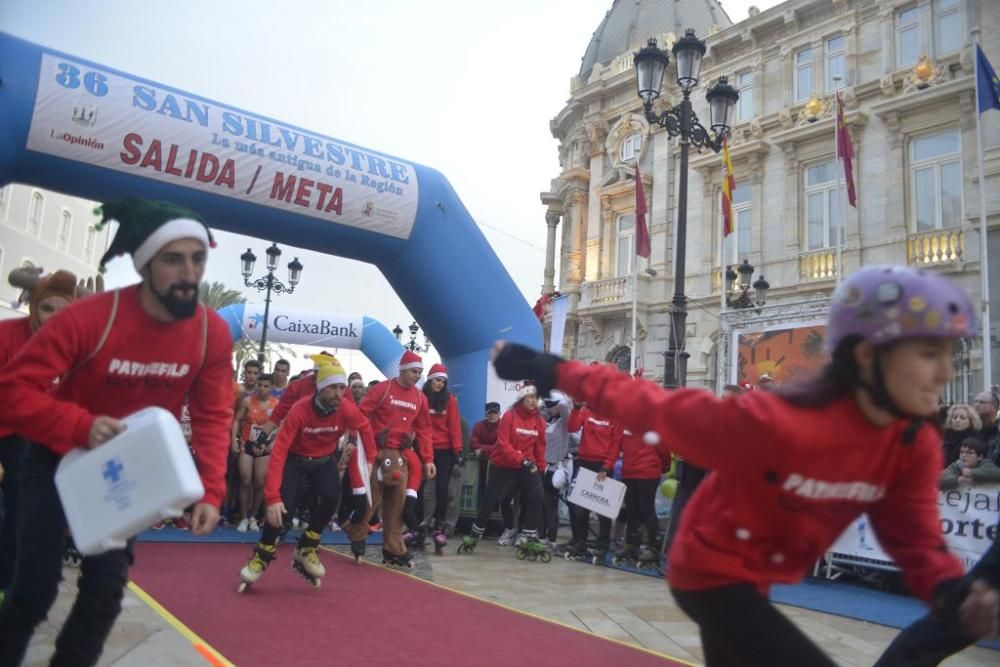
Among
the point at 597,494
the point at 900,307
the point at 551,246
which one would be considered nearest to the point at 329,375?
the point at 597,494

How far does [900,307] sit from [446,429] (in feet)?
27.3

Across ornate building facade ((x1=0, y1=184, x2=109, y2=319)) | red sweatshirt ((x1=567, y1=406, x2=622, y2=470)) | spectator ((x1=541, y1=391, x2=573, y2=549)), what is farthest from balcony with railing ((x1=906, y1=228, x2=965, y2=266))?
ornate building facade ((x1=0, y1=184, x2=109, y2=319))

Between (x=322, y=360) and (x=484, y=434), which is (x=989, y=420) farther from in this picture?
(x=322, y=360)

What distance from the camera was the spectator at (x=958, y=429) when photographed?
7730 mm

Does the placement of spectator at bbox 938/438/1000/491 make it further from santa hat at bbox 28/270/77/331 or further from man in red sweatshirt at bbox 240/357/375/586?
santa hat at bbox 28/270/77/331

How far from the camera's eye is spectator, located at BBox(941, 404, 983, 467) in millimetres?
7730

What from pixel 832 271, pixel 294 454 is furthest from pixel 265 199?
pixel 832 271

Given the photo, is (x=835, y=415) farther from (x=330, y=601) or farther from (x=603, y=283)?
(x=603, y=283)

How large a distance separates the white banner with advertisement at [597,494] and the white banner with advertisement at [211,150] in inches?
182

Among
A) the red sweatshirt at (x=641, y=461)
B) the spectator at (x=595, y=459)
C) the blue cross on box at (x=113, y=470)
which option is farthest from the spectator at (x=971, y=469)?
the blue cross on box at (x=113, y=470)

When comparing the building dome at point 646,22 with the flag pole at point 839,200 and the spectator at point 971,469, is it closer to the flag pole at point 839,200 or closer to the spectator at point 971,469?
A: the flag pole at point 839,200

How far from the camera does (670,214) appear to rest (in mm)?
25359

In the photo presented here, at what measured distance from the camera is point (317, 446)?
710 cm

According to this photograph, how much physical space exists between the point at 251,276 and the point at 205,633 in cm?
1853
